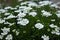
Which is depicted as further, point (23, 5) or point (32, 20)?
point (23, 5)

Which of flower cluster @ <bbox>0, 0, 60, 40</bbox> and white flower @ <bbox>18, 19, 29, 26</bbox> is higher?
white flower @ <bbox>18, 19, 29, 26</bbox>

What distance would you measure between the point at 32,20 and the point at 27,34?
0.26m

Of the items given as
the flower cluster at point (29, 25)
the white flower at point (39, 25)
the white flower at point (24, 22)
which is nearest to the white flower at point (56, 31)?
the flower cluster at point (29, 25)

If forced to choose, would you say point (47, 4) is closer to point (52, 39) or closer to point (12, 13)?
point (12, 13)

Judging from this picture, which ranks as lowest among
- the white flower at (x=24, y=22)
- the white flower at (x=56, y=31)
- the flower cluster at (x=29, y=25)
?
the white flower at (x=56, y=31)

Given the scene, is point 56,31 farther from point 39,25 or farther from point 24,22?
point 24,22

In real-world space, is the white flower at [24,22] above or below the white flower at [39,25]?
above

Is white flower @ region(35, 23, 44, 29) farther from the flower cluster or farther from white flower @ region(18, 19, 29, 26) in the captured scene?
white flower @ region(18, 19, 29, 26)

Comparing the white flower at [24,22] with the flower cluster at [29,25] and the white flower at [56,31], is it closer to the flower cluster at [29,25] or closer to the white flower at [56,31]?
the flower cluster at [29,25]

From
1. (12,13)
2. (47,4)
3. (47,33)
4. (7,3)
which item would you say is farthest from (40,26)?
(7,3)

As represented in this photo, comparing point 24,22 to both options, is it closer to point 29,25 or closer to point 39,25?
point 29,25

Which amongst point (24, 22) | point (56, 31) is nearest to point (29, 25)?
point (24, 22)

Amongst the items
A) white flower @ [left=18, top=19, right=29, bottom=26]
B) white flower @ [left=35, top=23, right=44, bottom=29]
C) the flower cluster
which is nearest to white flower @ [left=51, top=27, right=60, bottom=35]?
→ the flower cluster

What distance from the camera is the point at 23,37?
2.67m
